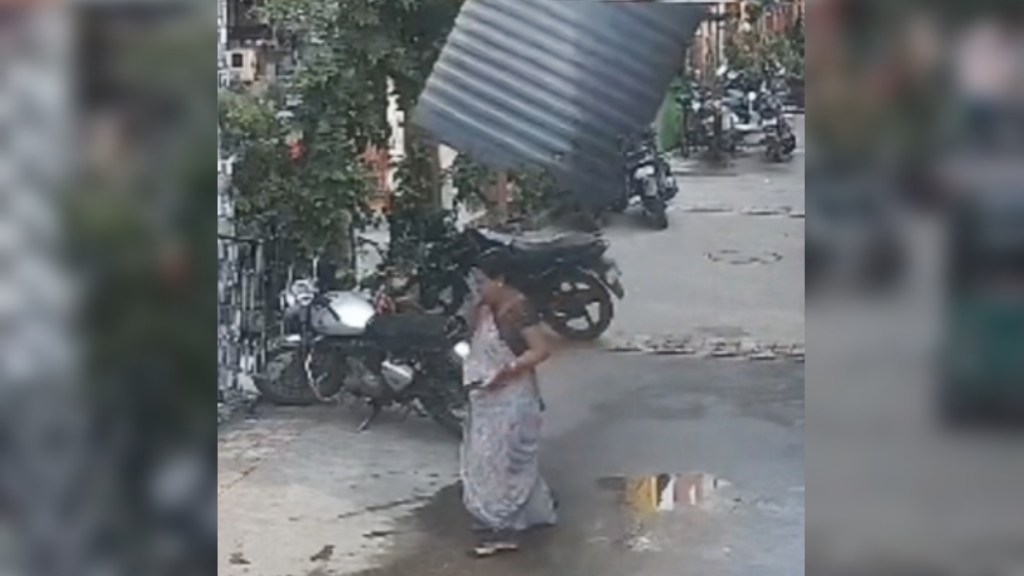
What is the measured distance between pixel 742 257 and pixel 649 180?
207 mm

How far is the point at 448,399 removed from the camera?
2.51 meters

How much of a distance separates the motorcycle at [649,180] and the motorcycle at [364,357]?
42 centimetres

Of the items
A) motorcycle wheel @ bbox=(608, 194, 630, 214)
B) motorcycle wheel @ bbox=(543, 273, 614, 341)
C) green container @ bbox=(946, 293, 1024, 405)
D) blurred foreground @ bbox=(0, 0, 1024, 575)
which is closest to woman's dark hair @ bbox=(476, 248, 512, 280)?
motorcycle wheel @ bbox=(543, 273, 614, 341)

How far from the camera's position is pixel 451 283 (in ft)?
8.00

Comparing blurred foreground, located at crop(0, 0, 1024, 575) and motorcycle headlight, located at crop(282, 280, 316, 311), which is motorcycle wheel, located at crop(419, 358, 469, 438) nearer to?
motorcycle headlight, located at crop(282, 280, 316, 311)

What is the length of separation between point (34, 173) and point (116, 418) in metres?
0.34

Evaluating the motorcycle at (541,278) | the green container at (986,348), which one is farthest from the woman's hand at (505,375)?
the green container at (986,348)

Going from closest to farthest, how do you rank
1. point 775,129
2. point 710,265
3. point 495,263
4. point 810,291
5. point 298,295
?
point 810,291, point 775,129, point 710,265, point 495,263, point 298,295

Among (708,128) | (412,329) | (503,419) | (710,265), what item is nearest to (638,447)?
(503,419)

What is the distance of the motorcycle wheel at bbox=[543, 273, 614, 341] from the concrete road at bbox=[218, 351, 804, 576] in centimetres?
4

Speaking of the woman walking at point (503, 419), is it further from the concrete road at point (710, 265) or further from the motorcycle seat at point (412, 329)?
the concrete road at point (710, 265)

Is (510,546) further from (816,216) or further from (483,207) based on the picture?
(816,216)

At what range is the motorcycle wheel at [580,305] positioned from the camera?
2318 mm

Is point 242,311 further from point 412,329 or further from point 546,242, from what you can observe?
point 546,242
